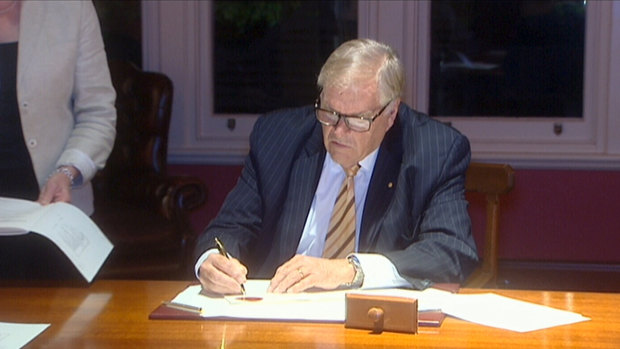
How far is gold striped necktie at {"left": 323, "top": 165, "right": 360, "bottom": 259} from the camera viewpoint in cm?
234

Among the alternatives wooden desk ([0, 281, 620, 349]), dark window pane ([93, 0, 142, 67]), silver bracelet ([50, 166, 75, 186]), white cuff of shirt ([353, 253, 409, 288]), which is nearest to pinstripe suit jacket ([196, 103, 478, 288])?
white cuff of shirt ([353, 253, 409, 288])

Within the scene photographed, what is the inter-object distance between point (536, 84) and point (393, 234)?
2755mm

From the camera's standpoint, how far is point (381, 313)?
1.68 metres

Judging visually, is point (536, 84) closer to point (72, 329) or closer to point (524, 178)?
point (524, 178)

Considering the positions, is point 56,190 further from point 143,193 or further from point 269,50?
point 269,50

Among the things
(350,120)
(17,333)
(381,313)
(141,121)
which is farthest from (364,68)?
(141,121)

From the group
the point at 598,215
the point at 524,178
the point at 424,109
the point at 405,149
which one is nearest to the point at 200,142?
the point at 424,109

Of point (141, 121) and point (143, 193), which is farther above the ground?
point (141, 121)

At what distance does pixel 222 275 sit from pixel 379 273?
0.35 m

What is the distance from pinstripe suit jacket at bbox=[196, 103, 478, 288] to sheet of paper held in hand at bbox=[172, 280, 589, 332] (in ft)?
0.83

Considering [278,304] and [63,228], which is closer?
[278,304]

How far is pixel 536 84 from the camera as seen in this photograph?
481 cm

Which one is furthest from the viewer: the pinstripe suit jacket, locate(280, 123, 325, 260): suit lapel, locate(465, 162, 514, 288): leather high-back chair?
locate(465, 162, 514, 288): leather high-back chair

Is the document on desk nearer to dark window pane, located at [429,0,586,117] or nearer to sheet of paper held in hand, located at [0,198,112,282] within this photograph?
sheet of paper held in hand, located at [0,198,112,282]
